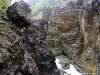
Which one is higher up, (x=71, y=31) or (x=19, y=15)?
(x=19, y=15)

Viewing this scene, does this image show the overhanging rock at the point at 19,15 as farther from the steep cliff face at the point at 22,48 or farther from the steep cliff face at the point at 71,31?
the steep cliff face at the point at 71,31

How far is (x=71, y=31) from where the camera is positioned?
4081 cm

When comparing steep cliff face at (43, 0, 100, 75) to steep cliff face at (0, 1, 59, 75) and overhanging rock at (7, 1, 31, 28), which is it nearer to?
steep cliff face at (0, 1, 59, 75)

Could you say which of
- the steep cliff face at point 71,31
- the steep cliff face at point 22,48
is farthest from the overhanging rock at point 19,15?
the steep cliff face at point 71,31

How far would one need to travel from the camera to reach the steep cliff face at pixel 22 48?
49.3 ft

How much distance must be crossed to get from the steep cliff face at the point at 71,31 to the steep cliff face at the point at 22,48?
15578mm

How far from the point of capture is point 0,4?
2128 cm

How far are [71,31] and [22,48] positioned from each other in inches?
986

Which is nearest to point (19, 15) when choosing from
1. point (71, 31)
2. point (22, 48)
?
point (22, 48)

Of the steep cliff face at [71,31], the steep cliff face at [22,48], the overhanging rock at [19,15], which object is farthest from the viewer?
the steep cliff face at [71,31]

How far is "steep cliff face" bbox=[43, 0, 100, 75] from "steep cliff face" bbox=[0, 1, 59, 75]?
15578 millimetres

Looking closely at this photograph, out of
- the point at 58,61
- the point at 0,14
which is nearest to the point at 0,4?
the point at 0,14

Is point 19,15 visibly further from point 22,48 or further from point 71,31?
point 71,31

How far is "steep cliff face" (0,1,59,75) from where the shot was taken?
49.3 ft
